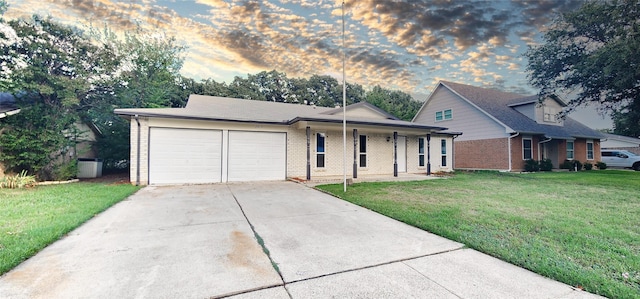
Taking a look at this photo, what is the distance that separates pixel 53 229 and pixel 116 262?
2.03 meters

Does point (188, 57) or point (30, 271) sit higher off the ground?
point (188, 57)

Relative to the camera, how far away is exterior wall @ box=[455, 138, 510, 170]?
1659 centimetres

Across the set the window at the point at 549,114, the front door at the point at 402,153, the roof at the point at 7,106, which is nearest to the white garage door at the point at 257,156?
the front door at the point at 402,153

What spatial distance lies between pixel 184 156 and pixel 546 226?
35.2 ft

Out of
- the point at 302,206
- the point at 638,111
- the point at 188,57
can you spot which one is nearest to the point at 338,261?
the point at 302,206

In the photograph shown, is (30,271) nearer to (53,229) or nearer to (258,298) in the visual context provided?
(53,229)

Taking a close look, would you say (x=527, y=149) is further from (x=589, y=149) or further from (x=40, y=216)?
(x=40, y=216)

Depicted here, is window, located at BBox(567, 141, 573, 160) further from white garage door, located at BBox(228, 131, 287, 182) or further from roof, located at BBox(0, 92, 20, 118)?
roof, located at BBox(0, 92, 20, 118)

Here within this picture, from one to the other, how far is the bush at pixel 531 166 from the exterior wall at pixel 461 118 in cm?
241

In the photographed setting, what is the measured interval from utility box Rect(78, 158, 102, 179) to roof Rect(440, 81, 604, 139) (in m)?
23.1

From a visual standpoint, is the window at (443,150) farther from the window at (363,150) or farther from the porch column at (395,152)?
the window at (363,150)

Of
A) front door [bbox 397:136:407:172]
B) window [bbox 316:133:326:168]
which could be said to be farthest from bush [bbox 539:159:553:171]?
window [bbox 316:133:326:168]

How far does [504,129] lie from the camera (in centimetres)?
1638

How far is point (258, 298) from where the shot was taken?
217 cm
